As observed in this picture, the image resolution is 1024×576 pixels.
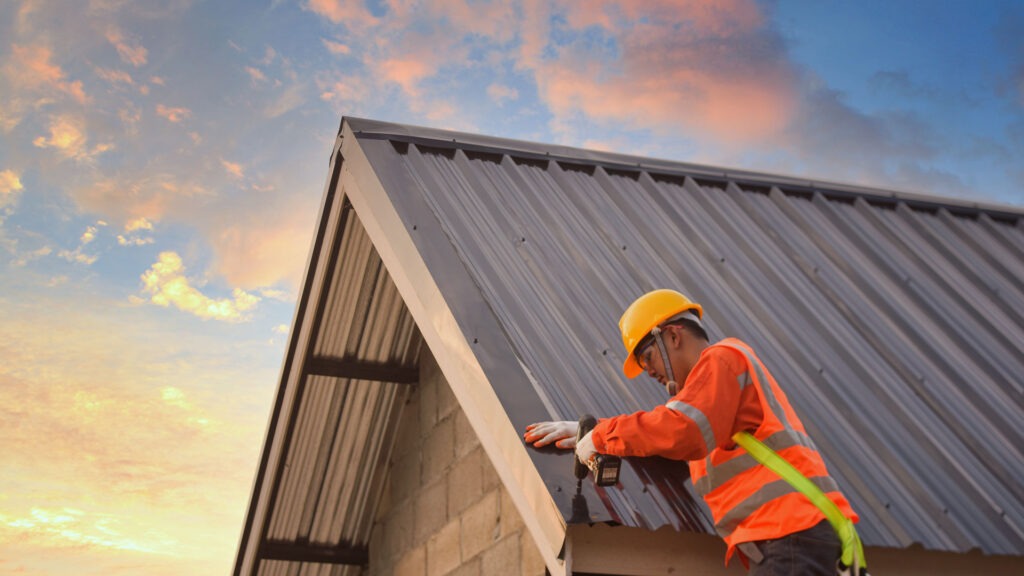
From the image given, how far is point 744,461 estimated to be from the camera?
13.7 ft

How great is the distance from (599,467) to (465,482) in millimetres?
3545

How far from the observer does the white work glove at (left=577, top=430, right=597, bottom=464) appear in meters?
4.18

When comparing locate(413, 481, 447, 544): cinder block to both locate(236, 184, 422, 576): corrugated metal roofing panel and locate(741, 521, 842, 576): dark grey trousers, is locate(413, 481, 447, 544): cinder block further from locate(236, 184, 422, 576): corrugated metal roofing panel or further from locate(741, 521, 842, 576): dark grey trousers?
locate(741, 521, 842, 576): dark grey trousers

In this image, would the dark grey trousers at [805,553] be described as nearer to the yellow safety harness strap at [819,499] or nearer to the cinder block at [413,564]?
the yellow safety harness strap at [819,499]

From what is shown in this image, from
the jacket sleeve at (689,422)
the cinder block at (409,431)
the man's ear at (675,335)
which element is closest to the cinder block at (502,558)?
the cinder block at (409,431)

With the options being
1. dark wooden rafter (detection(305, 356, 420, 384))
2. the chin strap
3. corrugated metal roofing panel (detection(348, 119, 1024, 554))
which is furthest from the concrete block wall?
the chin strap

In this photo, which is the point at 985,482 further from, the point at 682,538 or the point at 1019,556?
the point at 682,538

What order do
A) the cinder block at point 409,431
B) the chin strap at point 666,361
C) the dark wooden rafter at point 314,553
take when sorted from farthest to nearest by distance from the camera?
1. the dark wooden rafter at point 314,553
2. the cinder block at point 409,431
3. the chin strap at point 666,361

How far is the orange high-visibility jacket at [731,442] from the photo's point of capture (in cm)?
400

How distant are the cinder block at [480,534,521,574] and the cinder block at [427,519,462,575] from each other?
1.72 ft

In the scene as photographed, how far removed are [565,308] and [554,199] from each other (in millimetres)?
1800

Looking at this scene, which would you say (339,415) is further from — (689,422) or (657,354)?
(689,422)

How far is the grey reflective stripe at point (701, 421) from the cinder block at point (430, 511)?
4.15 m

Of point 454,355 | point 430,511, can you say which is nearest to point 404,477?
point 430,511
